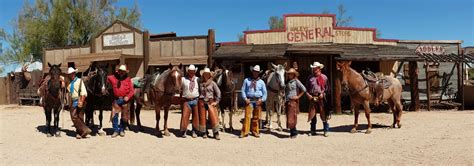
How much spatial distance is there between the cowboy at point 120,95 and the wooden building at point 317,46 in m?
6.74

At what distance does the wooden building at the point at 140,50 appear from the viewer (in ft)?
56.4

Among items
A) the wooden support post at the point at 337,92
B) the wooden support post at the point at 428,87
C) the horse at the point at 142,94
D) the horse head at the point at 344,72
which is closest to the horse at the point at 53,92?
the horse at the point at 142,94

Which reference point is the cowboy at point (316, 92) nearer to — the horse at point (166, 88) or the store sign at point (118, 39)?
the horse at point (166, 88)

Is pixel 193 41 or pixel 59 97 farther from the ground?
pixel 193 41

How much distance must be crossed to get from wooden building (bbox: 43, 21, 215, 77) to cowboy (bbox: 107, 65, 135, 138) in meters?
7.65

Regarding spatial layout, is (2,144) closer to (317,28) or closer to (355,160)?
(355,160)

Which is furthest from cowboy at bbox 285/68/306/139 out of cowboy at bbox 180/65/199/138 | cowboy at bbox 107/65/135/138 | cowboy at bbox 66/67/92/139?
cowboy at bbox 66/67/92/139

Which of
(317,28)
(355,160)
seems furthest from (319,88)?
(317,28)

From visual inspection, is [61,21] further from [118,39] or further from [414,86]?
[414,86]

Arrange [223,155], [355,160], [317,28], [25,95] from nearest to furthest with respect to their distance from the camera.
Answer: [355,160]
[223,155]
[317,28]
[25,95]

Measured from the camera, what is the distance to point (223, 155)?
716 centimetres

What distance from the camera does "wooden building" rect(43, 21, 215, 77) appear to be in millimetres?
17203

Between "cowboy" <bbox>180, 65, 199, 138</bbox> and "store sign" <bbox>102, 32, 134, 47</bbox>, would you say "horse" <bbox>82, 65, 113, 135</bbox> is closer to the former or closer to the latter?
"cowboy" <bbox>180, 65, 199, 138</bbox>

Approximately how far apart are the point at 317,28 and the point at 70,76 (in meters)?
10.8
